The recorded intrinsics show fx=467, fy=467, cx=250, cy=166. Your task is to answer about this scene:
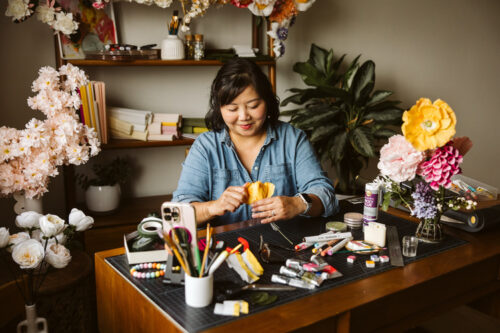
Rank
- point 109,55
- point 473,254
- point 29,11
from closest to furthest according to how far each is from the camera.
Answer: point 473,254 < point 29,11 < point 109,55

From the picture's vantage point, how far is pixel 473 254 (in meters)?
1.61

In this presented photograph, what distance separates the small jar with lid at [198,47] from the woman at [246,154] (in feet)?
2.73

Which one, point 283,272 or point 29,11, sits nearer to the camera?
point 283,272

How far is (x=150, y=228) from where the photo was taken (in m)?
1.50

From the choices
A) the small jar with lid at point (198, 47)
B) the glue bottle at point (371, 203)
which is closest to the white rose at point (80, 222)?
the glue bottle at point (371, 203)

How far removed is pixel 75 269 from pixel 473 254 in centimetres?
149

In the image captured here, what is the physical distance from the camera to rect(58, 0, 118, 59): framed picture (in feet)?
9.19

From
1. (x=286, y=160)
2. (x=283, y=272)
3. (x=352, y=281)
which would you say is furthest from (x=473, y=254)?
(x=286, y=160)

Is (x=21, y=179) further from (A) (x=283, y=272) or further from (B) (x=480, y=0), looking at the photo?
(B) (x=480, y=0)

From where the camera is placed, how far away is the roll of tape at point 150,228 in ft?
4.77

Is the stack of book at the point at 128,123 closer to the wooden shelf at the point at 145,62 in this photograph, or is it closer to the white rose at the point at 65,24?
the wooden shelf at the point at 145,62

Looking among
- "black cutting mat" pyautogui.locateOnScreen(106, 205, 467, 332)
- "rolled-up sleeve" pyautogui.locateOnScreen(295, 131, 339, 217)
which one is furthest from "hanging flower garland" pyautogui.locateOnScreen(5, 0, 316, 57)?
"black cutting mat" pyautogui.locateOnScreen(106, 205, 467, 332)

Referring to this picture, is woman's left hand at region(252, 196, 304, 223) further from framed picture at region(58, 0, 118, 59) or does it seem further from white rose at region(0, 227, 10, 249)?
framed picture at region(58, 0, 118, 59)

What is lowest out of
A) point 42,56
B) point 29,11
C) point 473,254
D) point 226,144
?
point 473,254
